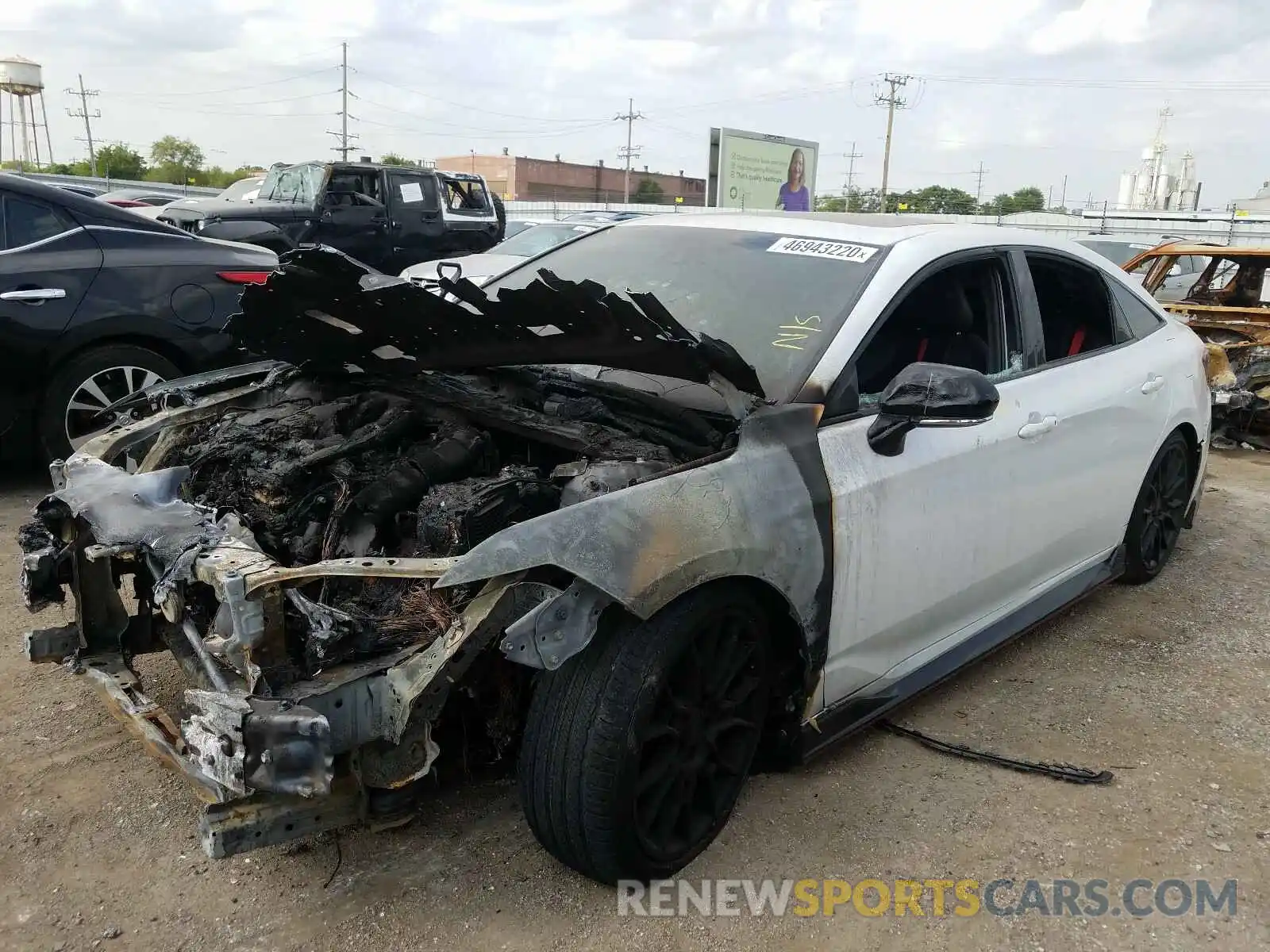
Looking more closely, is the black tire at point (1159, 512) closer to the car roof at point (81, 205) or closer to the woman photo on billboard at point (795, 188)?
the car roof at point (81, 205)

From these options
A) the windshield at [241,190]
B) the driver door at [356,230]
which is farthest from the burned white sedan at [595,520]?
the windshield at [241,190]

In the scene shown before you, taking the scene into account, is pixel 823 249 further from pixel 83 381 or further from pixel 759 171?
pixel 759 171

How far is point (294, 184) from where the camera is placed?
1266cm

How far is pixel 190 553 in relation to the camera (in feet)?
7.43

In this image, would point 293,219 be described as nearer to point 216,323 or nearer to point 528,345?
point 216,323

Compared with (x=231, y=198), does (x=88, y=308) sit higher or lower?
lower

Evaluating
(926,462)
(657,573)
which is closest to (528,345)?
(657,573)

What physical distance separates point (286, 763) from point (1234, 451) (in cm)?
859

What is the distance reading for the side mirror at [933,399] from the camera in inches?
99.8

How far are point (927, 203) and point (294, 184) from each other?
47.5m

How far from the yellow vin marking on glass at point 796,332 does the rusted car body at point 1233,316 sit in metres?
5.67

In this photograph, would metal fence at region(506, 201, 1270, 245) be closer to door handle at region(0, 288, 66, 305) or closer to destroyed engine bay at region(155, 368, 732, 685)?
door handle at region(0, 288, 66, 305)

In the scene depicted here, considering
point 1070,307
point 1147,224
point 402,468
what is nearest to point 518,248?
point 1070,307

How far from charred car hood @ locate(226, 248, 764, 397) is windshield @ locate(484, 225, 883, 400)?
138 mm
